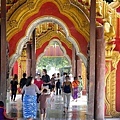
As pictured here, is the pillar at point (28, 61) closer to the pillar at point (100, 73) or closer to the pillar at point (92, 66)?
the pillar at point (100, 73)

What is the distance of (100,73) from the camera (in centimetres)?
1341

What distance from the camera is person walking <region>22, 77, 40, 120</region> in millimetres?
12562

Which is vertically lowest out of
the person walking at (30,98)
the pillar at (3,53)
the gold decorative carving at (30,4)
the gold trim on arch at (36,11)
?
the person walking at (30,98)

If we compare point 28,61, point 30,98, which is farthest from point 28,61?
point 30,98

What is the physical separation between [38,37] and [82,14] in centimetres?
1098

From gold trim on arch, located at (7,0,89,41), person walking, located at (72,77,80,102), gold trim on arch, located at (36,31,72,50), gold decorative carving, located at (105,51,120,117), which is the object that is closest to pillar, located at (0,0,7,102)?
gold trim on arch, located at (7,0,89,41)

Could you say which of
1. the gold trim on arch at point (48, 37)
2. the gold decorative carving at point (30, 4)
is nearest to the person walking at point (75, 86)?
the gold decorative carving at point (30, 4)

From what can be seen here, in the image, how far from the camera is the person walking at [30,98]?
495 inches

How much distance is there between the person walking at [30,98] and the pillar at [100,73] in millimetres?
1994

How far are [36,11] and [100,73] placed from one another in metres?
3.10

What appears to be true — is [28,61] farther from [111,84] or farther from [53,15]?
[111,84]

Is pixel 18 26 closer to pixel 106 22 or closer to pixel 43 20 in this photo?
pixel 43 20

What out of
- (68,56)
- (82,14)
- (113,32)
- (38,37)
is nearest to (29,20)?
(82,14)

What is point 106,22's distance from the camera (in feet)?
46.5
